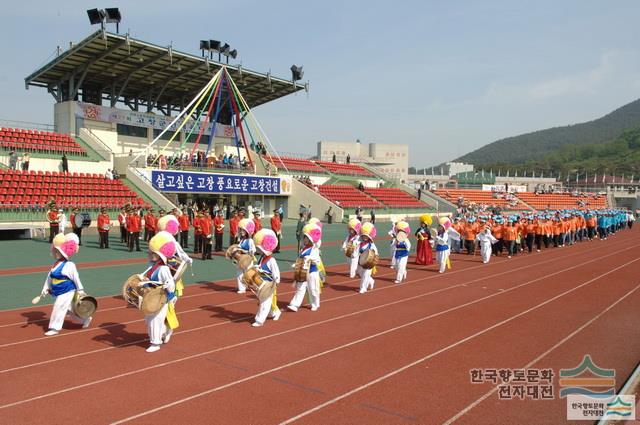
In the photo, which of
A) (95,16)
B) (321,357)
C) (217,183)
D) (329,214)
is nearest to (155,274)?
(321,357)

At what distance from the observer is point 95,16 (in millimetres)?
31516

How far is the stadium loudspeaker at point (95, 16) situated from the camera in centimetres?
3075

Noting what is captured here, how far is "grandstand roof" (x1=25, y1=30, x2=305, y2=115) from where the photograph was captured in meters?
31.8

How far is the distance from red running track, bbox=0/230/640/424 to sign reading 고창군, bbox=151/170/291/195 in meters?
18.0

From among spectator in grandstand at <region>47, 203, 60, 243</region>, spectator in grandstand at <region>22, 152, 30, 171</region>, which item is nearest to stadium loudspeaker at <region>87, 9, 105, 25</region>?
spectator in grandstand at <region>22, 152, 30, 171</region>

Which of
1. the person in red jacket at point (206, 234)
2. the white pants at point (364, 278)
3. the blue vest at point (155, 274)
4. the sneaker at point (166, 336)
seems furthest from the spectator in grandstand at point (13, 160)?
the sneaker at point (166, 336)

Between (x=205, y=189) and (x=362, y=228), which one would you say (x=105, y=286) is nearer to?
(x=362, y=228)

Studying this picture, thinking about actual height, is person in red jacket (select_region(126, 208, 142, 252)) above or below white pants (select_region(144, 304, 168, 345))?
above

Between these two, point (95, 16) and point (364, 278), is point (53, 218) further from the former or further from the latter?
point (95, 16)

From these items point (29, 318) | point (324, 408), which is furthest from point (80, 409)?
point (29, 318)

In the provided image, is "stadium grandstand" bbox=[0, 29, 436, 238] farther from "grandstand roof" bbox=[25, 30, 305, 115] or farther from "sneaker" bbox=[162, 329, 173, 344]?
"sneaker" bbox=[162, 329, 173, 344]

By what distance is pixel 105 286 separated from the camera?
40.6 feet

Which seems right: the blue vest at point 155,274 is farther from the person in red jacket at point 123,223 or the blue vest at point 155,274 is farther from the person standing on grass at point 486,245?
the person standing on grass at point 486,245

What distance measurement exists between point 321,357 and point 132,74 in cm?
3354
